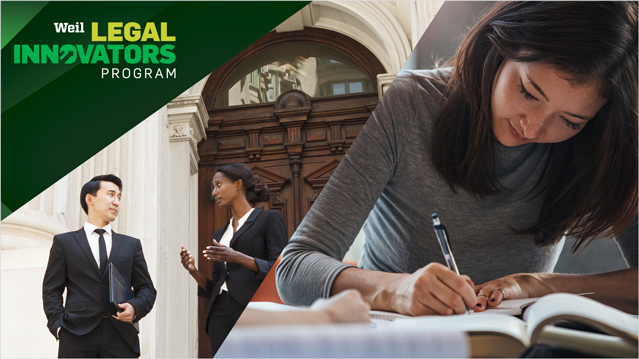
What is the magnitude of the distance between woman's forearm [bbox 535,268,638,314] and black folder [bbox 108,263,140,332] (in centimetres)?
72

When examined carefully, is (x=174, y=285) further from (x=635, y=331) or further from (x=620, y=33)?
(x=635, y=331)

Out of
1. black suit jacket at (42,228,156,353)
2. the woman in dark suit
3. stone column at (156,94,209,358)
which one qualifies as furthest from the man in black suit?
stone column at (156,94,209,358)

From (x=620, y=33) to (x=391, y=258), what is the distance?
28cm

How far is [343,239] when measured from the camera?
45 centimetres

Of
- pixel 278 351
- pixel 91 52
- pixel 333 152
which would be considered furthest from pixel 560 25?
pixel 333 152

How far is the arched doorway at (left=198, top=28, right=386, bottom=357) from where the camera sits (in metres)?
1.74

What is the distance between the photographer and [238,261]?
944 millimetres

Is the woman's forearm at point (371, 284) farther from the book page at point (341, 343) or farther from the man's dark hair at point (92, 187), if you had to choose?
the man's dark hair at point (92, 187)

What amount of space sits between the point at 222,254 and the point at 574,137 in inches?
24.5

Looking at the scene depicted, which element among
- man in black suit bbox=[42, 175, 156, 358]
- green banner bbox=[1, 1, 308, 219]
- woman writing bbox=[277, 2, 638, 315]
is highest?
green banner bbox=[1, 1, 308, 219]

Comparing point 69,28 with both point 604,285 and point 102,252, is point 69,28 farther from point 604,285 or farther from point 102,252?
point 604,285

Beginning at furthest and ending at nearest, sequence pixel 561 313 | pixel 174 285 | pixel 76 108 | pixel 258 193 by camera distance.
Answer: pixel 174 285 < pixel 76 108 < pixel 258 193 < pixel 561 313

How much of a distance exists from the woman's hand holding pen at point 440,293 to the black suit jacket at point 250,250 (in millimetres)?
613

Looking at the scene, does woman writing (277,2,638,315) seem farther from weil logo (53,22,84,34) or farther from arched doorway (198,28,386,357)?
arched doorway (198,28,386,357)
